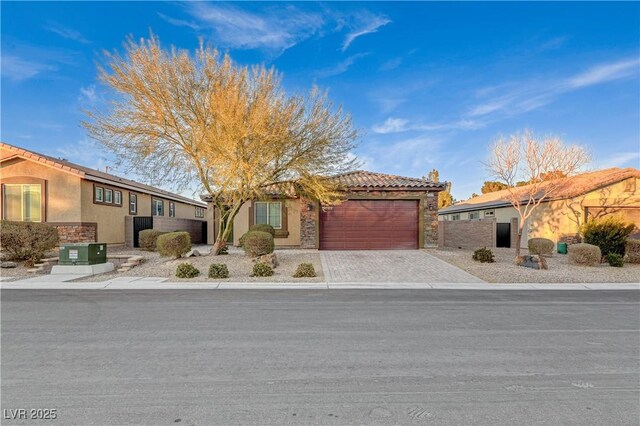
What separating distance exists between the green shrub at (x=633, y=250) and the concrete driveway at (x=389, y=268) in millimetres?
7729

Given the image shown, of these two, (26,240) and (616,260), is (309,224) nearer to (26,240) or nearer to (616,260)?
(26,240)

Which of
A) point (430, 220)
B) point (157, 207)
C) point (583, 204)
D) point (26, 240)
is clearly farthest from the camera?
point (157, 207)

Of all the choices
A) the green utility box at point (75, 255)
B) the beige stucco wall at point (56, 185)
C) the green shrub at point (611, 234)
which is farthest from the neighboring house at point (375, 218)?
the green utility box at point (75, 255)

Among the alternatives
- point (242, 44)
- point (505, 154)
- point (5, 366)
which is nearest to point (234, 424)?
point (5, 366)

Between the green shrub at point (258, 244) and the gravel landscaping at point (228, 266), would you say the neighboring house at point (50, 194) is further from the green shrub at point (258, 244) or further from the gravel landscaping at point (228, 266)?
the green shrub at point (258, 244)

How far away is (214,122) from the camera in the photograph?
1393cm

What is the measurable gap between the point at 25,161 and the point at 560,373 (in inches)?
894

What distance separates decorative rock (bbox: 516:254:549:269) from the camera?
1388 centimetres

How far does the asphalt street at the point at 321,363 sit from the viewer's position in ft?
11.3

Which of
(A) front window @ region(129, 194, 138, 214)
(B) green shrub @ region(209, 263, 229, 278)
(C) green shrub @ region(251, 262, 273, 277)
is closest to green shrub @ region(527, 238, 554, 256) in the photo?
(C) green shrub @ region(251, 262, 273, 277)

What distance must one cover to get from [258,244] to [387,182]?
854cm

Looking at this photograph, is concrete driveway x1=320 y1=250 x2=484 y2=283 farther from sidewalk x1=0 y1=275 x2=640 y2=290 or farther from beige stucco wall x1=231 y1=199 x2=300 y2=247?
beige stucco wall x1=231 y1=199 x2=300 y2=247

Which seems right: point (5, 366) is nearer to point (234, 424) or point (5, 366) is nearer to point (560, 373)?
point (234, 424)

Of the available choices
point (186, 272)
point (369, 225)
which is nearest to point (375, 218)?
point (369, 225)
